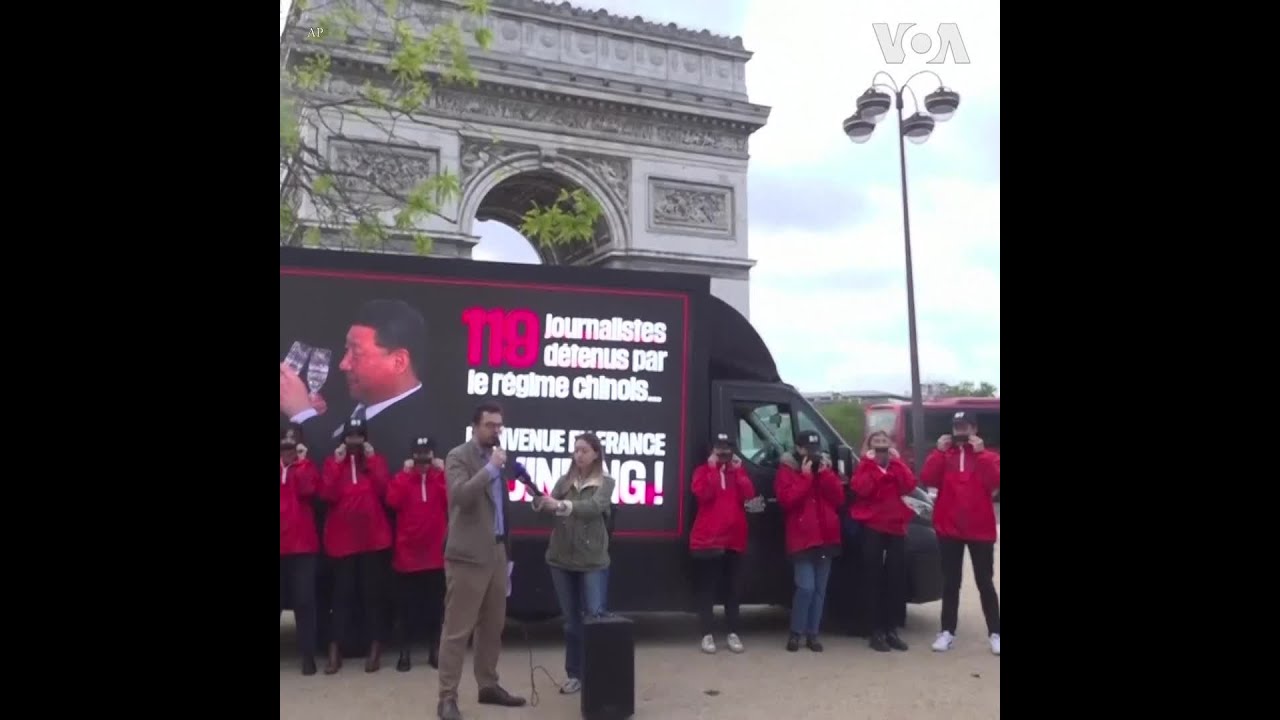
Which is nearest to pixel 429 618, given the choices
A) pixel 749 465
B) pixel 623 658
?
pixel 623 658

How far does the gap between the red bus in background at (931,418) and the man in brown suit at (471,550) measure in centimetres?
1757

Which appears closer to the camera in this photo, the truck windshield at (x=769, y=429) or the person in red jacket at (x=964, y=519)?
the person in red jacket at (x=964, y=519)

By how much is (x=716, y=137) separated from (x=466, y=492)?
77.8 ft

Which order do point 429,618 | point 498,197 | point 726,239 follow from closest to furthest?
point 429,618, point 726,239, point 498,197

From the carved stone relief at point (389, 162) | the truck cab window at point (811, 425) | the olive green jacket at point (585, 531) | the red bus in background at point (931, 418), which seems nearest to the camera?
the olive green jacket at point (585, 531)

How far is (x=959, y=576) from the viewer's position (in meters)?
7.86

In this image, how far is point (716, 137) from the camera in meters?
28.0

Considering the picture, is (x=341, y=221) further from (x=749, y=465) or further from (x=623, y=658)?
(x=623, y=658)

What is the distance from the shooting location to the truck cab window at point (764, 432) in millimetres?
8094

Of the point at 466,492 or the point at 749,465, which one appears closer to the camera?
the point at 466,492

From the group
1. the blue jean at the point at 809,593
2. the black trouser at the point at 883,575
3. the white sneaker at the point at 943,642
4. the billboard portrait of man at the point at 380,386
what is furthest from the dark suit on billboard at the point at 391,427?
the white sneaker at the point at 943,642

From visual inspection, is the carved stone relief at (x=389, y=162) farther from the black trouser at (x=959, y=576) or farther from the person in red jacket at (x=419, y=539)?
the black trouser at (x=959, y=576)

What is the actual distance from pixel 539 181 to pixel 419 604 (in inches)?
849

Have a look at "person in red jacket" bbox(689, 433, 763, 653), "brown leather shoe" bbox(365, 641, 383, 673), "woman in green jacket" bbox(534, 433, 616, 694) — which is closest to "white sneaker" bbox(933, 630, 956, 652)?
"person in red jacket" bbox(689, 433, 763, 653)
